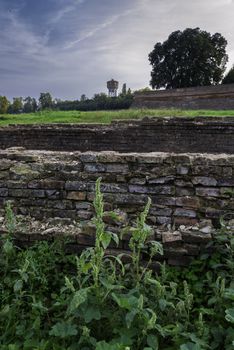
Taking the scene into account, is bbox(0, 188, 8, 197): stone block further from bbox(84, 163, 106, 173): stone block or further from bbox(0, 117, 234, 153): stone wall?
bbox(0, 117, 234, 153): stone wall

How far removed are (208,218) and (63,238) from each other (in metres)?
1.19

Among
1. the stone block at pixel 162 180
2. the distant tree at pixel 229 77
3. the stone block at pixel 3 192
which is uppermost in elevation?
the distant tree at pixel 229 77

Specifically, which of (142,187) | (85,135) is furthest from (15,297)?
(85,135)

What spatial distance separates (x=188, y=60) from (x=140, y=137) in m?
31.0

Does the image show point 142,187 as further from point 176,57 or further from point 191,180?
point 176,57

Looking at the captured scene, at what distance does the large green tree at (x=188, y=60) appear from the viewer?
119 feet

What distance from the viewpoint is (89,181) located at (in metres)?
3.02

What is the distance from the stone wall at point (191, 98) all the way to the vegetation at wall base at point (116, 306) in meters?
17.4

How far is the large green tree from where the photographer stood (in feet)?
119

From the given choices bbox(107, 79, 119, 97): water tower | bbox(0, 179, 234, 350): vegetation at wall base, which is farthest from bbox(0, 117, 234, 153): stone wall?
bbox(107, 79, 119, 97): water tower

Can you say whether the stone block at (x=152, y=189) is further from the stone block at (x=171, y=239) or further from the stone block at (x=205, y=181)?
the stone block at (x=171, y=239)

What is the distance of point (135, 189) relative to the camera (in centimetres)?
293

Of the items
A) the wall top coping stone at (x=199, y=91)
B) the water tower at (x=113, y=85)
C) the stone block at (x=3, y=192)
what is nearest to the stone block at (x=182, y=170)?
the stone block at (x=3, y=192)

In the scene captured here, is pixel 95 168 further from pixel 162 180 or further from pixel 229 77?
pixel 229 77
